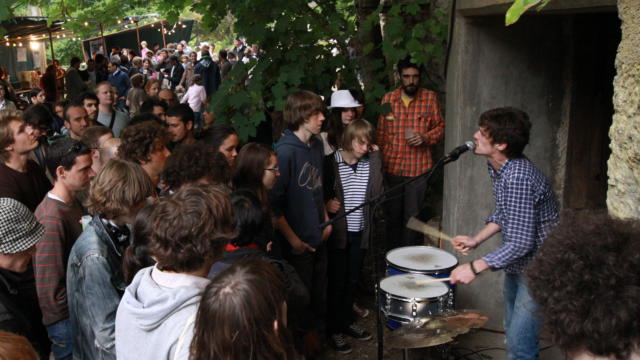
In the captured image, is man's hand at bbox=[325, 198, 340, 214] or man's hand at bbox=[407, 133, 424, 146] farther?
man's hand at bbox=[407, 133, 424, 146]

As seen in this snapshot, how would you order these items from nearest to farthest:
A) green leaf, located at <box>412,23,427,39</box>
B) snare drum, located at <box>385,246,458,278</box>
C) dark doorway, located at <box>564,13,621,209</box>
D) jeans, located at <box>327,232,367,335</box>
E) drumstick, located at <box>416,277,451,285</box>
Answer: drumstick, located at <box>416,277,451,285</box>
snare drum, located at <box>385,246,458,278</box>
dark doorway, located at <box>564,13,621,209</box>
jeans, located at <box>327,232,367,335</box>
green leaf, located at <box>412,23,427,39</box>

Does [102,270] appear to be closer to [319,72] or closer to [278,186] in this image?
[278,186]

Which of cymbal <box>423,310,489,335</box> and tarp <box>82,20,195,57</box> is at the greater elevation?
tarp <box>82,20,195,57</box>

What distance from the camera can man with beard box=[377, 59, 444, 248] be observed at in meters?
5.84

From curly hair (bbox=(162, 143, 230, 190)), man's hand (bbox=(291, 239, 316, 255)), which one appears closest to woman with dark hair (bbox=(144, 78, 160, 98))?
man's hand (bbox=(291, 239, 316, 255))

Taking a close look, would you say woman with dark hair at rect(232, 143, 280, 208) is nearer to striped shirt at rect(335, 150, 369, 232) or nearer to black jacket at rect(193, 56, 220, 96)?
striped shirt at rect(335, 150, 369, 232)

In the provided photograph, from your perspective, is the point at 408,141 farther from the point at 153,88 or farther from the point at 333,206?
the point at 153,88

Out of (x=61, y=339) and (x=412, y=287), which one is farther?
(x=412, y=287)

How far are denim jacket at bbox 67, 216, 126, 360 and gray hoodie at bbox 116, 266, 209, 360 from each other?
1.71 ft

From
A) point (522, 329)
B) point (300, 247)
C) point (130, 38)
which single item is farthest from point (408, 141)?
point (130, 38)

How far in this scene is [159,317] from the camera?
209 centimetres

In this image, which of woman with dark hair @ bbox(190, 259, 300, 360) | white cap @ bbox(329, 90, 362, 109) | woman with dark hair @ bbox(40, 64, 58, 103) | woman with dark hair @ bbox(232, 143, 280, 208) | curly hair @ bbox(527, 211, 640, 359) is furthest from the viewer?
woman with dark hair @ bbox(40, 64, 58, 103)

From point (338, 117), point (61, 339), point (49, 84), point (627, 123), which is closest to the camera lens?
point (627, 123)

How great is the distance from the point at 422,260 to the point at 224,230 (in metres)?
2.31
